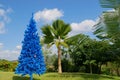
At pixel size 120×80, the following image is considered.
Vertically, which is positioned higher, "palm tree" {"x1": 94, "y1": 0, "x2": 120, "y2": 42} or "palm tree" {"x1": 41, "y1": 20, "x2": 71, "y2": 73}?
"palm tree" {"x1": 41, "y1": 20, "x2": 71, "y2": 73}

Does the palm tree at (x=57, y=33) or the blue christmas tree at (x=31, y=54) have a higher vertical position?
the palm tree at (x=57, y=33)

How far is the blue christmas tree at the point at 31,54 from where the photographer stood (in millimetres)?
17953

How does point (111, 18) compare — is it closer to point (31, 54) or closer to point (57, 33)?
point (31, 54)

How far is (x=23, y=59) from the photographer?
18047mm

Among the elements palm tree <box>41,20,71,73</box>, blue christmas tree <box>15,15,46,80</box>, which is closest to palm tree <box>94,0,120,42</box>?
blue christmas tree <box>15,15,46,80</box>

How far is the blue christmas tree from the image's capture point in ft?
58.9

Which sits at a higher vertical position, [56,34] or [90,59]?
[56,34]

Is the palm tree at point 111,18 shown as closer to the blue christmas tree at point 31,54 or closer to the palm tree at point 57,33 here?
the blue christmas tree at point 31,54

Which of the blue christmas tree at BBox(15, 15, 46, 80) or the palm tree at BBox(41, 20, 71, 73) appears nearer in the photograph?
the blue christmas tree at BBox(15, 15, 46, 80)

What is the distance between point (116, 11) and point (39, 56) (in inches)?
554

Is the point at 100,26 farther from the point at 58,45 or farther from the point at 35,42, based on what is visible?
the point at 58,45

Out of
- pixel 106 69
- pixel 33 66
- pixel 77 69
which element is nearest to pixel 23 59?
pixel 33 66

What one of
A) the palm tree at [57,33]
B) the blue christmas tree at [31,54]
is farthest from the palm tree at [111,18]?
the palm tree at [57,33]

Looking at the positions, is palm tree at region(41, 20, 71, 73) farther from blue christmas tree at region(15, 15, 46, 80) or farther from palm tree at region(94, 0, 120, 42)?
palm tree at region(94, 0, 120, 42)
